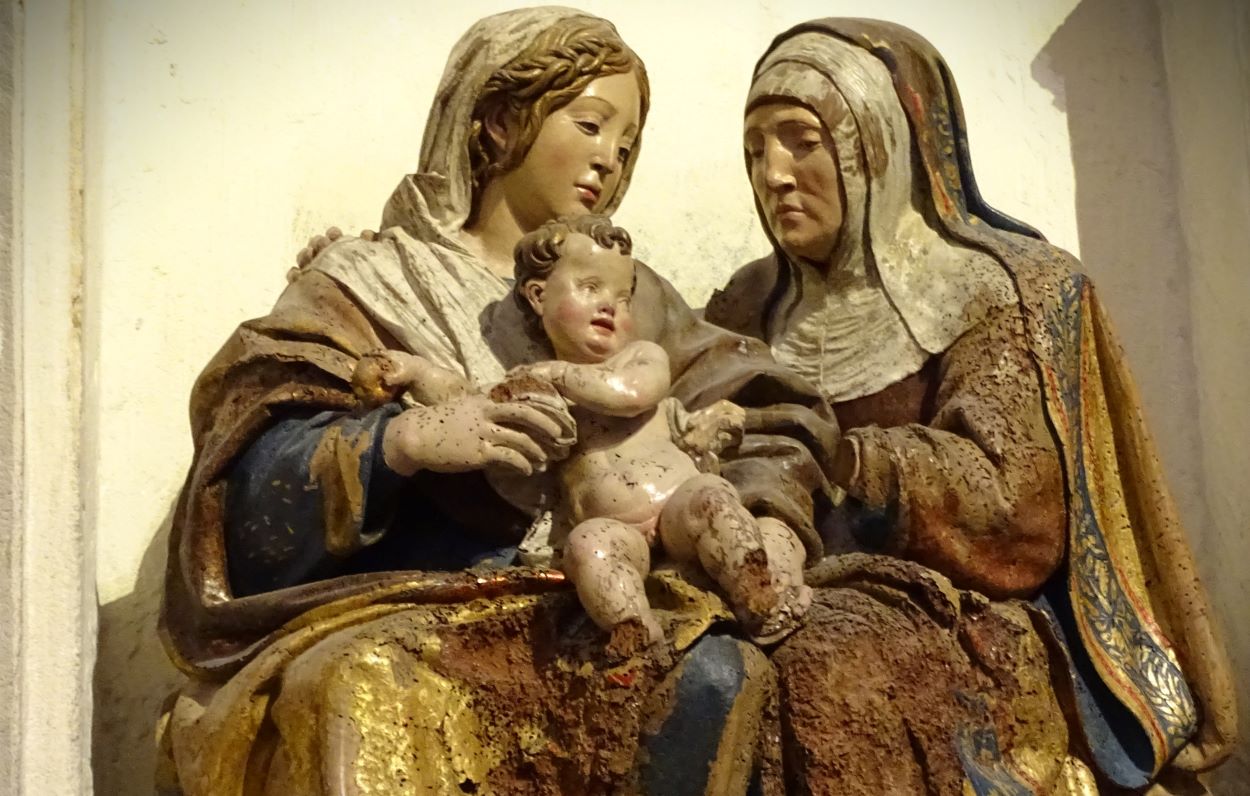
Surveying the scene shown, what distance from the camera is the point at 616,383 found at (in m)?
2.27

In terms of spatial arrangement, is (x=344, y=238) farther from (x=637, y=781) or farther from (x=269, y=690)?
(x=637, y=781)

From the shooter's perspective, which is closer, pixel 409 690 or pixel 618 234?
pixel 409 690

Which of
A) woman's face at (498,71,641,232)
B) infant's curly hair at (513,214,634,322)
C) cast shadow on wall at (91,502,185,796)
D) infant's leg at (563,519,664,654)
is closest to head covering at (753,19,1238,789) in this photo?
woman's face at (498,71,641,232)

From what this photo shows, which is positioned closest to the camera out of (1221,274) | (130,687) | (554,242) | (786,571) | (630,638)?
(630,638)

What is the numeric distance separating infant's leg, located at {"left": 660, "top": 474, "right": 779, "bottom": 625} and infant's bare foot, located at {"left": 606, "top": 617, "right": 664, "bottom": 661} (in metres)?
0.11

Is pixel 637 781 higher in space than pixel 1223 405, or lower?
lower

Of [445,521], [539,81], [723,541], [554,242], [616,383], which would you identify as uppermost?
[539,81]

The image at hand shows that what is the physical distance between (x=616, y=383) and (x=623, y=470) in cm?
9

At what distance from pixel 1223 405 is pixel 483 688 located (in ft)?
4.97

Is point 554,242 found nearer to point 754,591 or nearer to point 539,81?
point 539,81

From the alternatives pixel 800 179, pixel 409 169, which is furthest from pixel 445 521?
pixel 409 169

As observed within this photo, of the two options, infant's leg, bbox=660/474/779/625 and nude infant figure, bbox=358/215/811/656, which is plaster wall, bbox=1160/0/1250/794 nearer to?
nude infant figure, bbox=358/215/811/656

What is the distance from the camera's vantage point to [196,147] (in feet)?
10.7

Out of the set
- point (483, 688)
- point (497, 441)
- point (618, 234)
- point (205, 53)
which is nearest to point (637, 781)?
point (483, 688)
